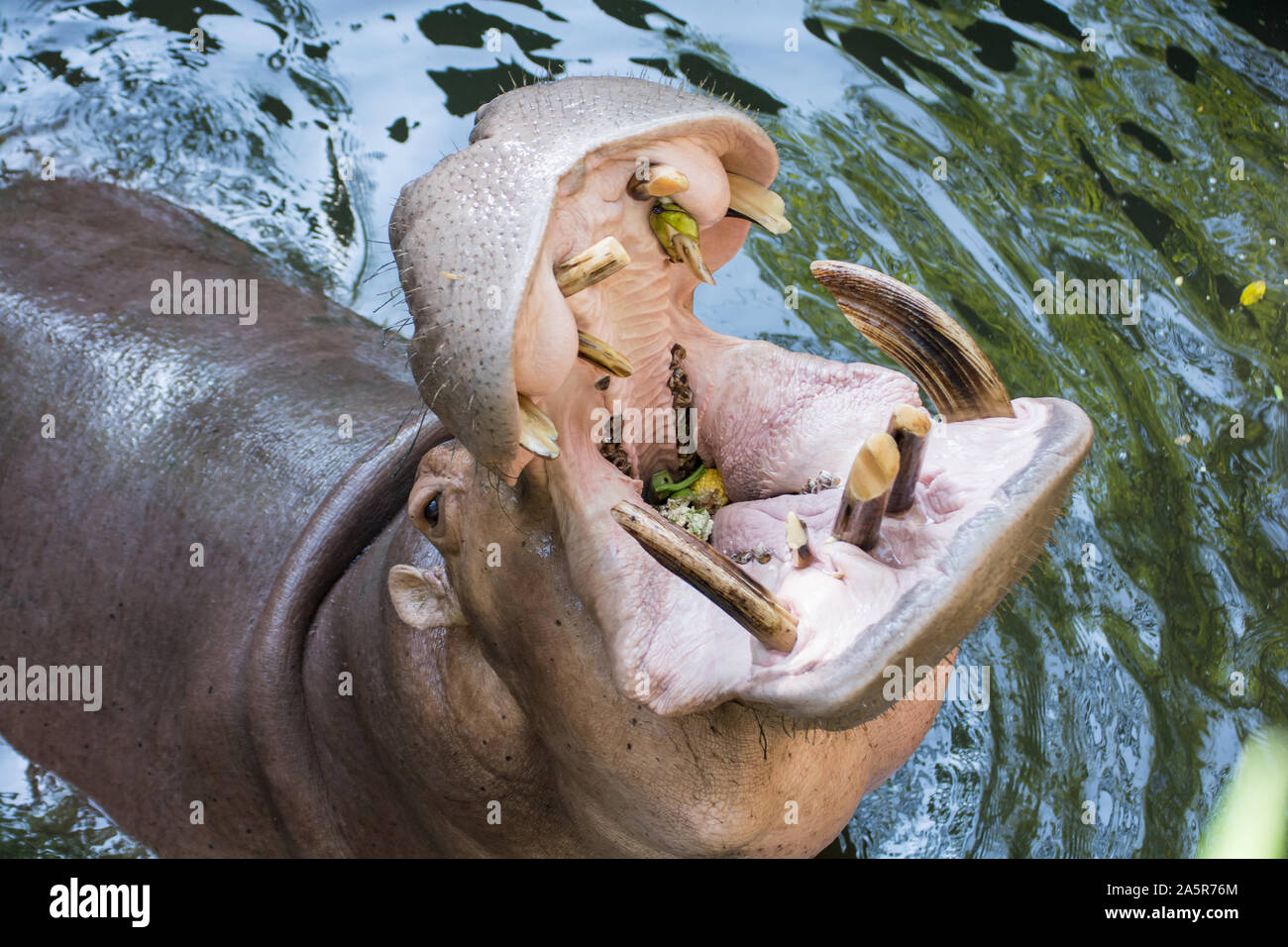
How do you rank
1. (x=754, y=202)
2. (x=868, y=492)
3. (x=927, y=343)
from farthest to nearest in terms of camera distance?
1. (x=754, y=202)
2. (x=927, y=343)
3. (x=868, y=492)

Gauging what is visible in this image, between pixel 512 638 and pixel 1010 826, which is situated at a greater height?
pixel 512 638

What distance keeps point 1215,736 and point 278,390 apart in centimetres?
302

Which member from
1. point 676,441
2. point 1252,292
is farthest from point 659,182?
point 1252,292

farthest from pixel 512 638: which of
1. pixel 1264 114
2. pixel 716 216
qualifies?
pixel 1264 114

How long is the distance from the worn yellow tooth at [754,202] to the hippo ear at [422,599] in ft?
3.30

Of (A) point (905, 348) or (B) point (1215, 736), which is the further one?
(B) point (1215, 736)

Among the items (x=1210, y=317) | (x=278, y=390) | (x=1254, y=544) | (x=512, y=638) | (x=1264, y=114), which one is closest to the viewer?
(x=512, y=638)

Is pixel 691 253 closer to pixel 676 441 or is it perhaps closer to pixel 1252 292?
pixel 676 441

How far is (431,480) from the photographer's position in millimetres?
2668

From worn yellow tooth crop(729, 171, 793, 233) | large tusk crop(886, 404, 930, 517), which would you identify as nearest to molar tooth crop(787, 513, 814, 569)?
large tusk crop(886, 404, 930, 517)

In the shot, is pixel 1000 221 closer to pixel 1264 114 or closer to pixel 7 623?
pixel 1264 114

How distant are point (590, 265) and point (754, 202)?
54 cm

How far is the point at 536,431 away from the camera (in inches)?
79.1

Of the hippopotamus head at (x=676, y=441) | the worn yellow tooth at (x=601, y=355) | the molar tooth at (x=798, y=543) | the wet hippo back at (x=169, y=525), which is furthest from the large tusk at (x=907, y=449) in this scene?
the wet hippo back at (x=169, y=525)
